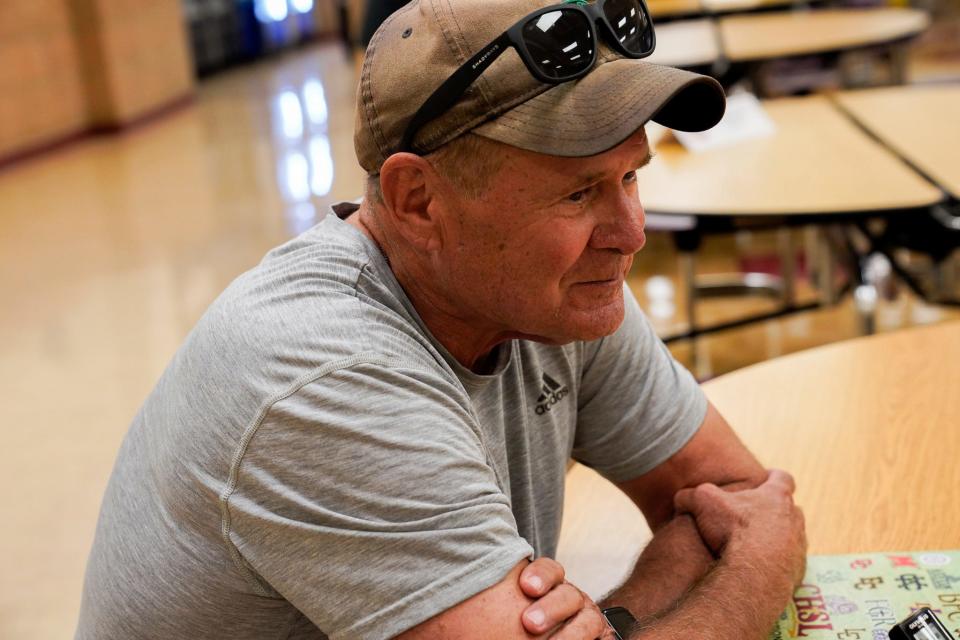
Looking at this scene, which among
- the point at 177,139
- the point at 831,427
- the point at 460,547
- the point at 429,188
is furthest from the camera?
the point at 177,139

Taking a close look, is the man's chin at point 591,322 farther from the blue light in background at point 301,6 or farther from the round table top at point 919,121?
the blue light in background at point 301,6

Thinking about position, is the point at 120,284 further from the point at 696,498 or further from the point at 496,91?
the point at 496,91

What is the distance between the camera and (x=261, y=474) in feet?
3.30

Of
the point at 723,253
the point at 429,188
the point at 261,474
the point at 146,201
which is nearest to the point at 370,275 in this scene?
the point at 429,188

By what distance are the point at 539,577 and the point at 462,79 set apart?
1.49 ft

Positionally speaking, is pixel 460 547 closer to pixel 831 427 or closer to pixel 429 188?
pixel 429 188

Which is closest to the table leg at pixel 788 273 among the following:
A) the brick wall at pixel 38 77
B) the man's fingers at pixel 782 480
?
the man's fingers at pixel 782 480

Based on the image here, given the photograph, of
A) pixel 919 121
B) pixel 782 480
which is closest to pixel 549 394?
pixel 782 480

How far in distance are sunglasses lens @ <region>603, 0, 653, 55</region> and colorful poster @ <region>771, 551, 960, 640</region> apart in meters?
0.61

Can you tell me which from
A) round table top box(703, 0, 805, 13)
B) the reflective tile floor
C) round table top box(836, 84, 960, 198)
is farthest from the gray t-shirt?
round table top box(703, 0, 805, 13)

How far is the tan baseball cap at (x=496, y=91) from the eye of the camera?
1.06m

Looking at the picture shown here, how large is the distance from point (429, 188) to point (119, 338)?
3.78 meters

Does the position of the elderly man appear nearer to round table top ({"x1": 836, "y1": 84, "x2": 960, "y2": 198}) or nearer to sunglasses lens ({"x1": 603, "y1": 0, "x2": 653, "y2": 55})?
sunglasses lens ({"x1": 603, "y1": 0, "x2": 653, "y2": 55})

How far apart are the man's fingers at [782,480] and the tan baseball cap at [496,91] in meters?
0.52
